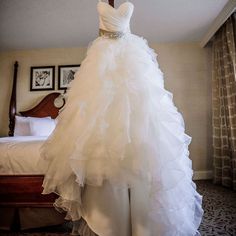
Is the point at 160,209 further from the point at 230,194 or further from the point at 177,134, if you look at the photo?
the point at 230,194

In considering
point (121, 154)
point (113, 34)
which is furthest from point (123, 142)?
point (113, 34)

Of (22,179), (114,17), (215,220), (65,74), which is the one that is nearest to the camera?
(114,17)

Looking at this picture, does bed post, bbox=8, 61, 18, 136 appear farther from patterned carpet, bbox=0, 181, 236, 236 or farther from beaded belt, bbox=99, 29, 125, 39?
beaded belt, bbox=99, 29, 125, 39

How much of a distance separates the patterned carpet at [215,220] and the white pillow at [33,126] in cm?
143

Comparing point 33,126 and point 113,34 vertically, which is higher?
point 113,34

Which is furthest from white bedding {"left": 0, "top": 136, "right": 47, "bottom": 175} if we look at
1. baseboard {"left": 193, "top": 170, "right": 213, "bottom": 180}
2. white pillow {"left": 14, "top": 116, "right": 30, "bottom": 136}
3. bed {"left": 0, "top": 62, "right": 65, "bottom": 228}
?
baseboard {"left": 193, "top": 170, "right": 213, "bottom": 180}

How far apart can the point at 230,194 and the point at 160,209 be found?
1.85 metres

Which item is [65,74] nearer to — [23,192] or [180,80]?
[180,80]

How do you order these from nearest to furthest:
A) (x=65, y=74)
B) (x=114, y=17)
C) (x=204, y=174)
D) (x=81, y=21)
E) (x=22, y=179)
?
(x=114, y=17), (x=22, y=179), (x=81, y=21), (x=204, y=174), (x=65, y=74)

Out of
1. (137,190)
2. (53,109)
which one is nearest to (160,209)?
(137,190)

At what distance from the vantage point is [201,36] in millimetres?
3404

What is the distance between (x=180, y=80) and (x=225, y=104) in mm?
882

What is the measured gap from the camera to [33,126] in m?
2.93

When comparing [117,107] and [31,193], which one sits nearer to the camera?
[117,107]
